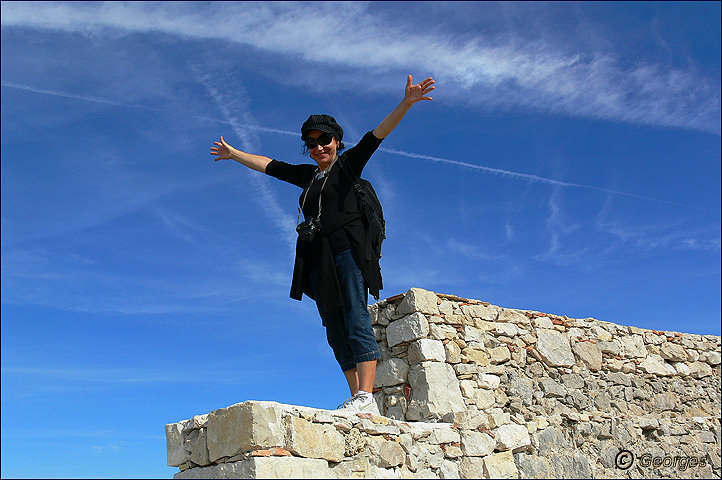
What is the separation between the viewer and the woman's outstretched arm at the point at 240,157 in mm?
5059

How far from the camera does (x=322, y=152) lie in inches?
184

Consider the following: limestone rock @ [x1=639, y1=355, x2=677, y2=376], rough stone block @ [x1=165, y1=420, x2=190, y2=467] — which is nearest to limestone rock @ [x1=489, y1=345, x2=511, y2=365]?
limestone rock @ [x1=639, y1=355, x2=677, y2=376]

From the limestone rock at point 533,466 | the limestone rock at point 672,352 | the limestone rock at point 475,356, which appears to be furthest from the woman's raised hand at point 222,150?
the limestone rock at point 672,352

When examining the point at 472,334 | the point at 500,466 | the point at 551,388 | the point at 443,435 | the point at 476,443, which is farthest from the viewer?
the point at 551,388

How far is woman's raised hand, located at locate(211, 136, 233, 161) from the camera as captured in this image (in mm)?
5121

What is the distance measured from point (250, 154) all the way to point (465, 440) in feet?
9.25

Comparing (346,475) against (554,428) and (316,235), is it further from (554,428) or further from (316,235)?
(554,428)

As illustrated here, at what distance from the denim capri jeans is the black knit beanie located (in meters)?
0.91

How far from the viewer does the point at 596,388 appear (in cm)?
678

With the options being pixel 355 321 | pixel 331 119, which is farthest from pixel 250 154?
pixel 355 321

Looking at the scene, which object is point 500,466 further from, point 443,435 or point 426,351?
point 426,351

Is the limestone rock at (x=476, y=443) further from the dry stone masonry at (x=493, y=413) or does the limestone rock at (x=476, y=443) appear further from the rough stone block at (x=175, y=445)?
the rough stone block at (x=175, y=445)

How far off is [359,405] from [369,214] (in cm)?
130

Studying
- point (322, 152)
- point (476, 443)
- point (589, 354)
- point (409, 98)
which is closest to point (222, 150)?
point (322, 152)
